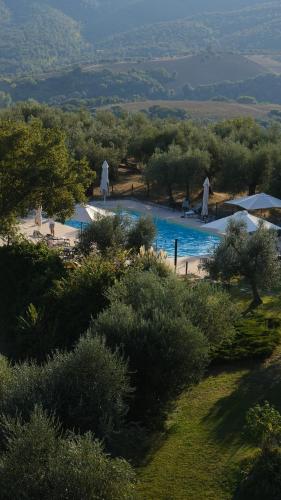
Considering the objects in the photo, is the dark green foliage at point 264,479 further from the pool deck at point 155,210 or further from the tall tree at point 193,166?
the tall tree at point 193,166

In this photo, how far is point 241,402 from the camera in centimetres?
1401

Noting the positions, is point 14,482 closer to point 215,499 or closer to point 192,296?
point 215,499

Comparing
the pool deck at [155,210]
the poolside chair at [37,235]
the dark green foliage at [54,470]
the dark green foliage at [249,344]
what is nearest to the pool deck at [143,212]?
the pool deck at [155,210]

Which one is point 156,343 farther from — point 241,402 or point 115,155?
point 115,155

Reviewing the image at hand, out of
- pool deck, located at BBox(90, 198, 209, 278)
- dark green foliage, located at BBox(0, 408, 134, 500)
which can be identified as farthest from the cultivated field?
dark green foliage, located at BBox(0, 408, 134, 500)

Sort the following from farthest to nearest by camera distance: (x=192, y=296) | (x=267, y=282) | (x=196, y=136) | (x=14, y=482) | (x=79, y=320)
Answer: (x=196, y=136), (x=267, y=282), (x=79, y=320), (x=192, y=296), (x=14, y=482)

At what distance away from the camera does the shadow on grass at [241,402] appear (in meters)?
12.8

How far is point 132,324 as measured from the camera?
41.5ft

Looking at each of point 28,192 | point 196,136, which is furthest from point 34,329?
point 196,136

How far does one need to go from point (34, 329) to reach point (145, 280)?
395 centimetres

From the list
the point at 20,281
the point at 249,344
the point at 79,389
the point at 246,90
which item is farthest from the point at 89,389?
the point at 246,90

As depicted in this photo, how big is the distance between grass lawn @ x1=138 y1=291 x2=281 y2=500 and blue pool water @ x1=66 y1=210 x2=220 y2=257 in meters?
16.3

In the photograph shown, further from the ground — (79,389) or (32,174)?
(32,174)

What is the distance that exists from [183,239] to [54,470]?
26.5m
